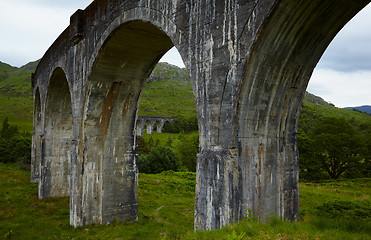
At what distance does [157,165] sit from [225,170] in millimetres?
24757

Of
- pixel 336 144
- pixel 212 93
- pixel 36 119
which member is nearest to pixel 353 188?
pixel 336 144

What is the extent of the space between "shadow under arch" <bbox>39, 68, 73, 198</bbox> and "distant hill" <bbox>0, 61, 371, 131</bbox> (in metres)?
45.3

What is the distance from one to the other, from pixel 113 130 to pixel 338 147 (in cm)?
2155

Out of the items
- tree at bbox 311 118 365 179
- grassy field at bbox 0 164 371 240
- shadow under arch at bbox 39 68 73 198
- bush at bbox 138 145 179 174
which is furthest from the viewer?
bush at bbox 138 145 179 174

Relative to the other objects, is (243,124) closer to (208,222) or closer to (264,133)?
(264,133)

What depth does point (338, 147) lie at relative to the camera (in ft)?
80.1

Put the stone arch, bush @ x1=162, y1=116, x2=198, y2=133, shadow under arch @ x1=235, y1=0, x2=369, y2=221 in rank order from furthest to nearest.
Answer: bush @ x1=162, y1=116, x2=198, y2=133, the stone arch, shadow under arch @ x1=235, y1=0, x2=369, y2=221

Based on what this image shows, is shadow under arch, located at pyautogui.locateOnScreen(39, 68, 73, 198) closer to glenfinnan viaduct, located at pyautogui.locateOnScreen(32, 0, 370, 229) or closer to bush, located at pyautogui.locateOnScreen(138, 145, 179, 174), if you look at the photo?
glenfinnan viaduct, located at pyautogui.locateOnScreen(32, 0, 370, 229)

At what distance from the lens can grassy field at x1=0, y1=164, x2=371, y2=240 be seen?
13.7 feet

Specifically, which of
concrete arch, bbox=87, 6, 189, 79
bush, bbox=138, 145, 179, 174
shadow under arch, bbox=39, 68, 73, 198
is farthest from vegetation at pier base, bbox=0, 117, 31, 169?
concrete arch, bbox=87, 6, 189, 79

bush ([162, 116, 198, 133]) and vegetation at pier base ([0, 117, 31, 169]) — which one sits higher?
bush ([162, 116, 198, 133])

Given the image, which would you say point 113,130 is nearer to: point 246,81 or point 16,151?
point 246,81

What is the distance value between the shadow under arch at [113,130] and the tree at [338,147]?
20110 millimetres

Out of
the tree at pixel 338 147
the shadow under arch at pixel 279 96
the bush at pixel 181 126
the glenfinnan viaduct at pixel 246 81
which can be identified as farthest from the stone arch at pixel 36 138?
the bush at pixel 181 126
